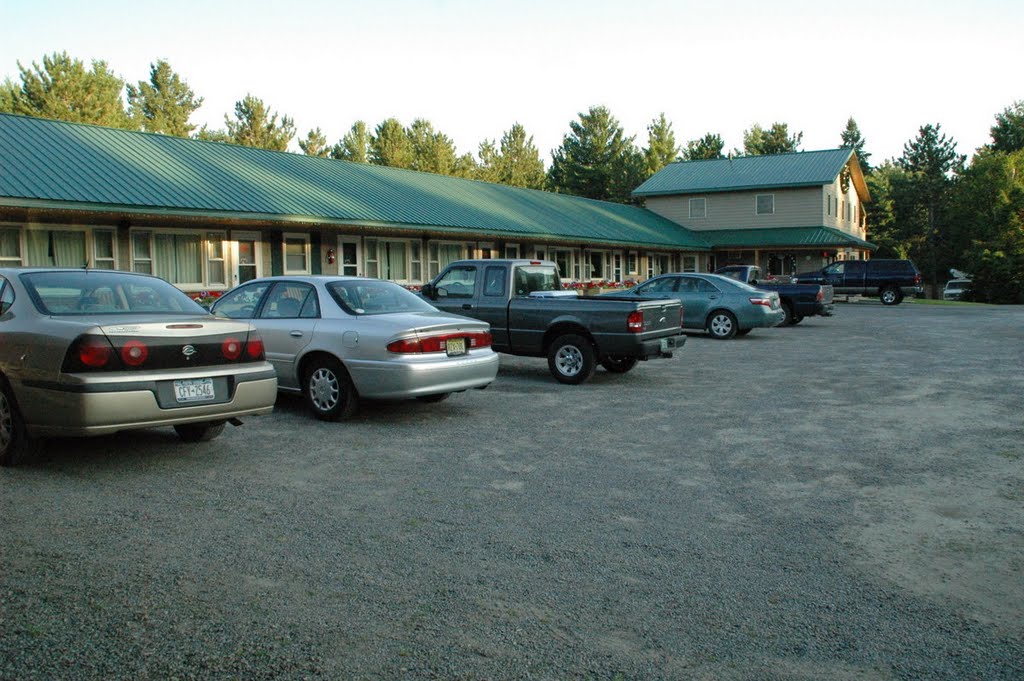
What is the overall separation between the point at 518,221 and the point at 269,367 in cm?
2465

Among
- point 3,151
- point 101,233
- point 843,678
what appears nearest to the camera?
point 843,678

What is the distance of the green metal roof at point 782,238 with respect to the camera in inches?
1704

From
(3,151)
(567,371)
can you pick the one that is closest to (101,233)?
(3,151)

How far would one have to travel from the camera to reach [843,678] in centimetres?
343

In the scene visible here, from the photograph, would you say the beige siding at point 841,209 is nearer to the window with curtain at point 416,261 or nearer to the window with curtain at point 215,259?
the window with curtain at point 416,261

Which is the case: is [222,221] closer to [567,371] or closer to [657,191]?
[567,371]

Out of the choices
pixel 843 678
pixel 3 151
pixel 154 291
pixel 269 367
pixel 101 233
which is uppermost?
pixel 3 151

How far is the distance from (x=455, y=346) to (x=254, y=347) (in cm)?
247

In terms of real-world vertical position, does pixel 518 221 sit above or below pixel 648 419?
above

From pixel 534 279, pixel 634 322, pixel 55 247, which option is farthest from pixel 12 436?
pixel 55 247

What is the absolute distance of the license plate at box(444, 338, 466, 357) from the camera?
30.1 feet

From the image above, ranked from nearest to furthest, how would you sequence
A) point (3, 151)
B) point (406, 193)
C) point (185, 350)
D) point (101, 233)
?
point (185, 350) → point (3, 151) → point (101, 233) → point (406, 193)

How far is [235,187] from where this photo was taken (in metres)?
23.0

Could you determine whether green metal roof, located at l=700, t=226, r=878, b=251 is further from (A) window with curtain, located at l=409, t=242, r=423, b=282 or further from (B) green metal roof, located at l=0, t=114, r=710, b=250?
(A) window with curtain, located at l=409, t=242, r=423, b=282
